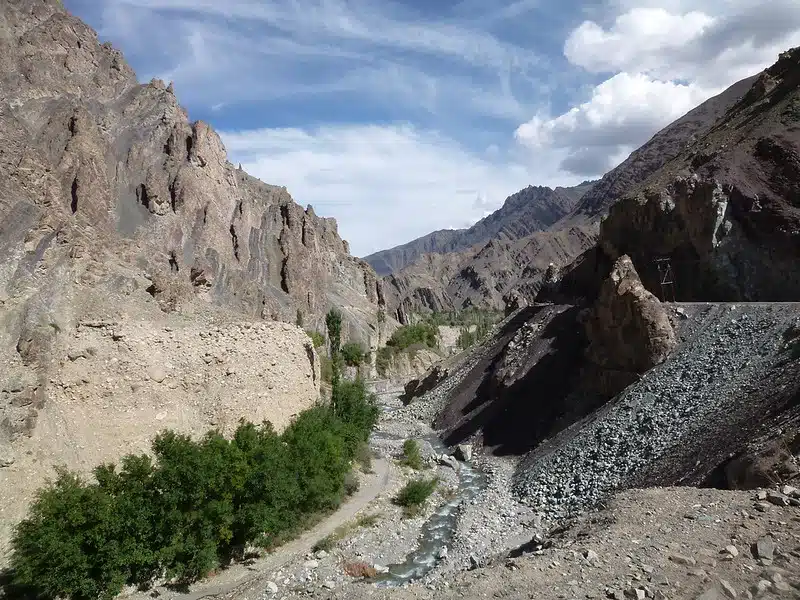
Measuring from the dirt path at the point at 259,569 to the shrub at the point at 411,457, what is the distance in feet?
20.8

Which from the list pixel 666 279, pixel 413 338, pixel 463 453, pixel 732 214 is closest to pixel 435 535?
pixel 463 453

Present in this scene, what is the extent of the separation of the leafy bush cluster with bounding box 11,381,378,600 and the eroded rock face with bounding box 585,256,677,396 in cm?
1756

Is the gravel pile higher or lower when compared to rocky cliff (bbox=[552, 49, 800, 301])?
lower

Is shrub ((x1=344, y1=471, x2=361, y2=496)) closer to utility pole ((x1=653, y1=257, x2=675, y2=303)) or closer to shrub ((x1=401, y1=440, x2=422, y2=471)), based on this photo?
shrub ((x1=401, y1=440, x2=422, y2=471))

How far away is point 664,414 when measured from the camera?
81.7 ft

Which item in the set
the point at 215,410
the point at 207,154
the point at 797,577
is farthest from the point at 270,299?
the point at 797,577

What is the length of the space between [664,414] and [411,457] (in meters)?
14.9

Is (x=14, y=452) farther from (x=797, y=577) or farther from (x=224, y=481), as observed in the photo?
(x=797, y=577)

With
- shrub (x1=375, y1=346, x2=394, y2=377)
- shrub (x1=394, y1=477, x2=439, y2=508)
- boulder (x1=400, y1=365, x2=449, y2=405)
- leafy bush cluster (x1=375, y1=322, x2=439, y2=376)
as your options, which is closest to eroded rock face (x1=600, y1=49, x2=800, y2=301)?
boulder (x1=400, y1=365, x2=449, y2=405)

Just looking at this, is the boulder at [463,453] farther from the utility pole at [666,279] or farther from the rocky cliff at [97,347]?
the utility pole at [666,279]

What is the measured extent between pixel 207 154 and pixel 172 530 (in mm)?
79090

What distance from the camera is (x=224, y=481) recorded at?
19078mm

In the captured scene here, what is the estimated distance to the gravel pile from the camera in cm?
2273

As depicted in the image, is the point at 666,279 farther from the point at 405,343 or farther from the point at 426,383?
the point at 405,343
